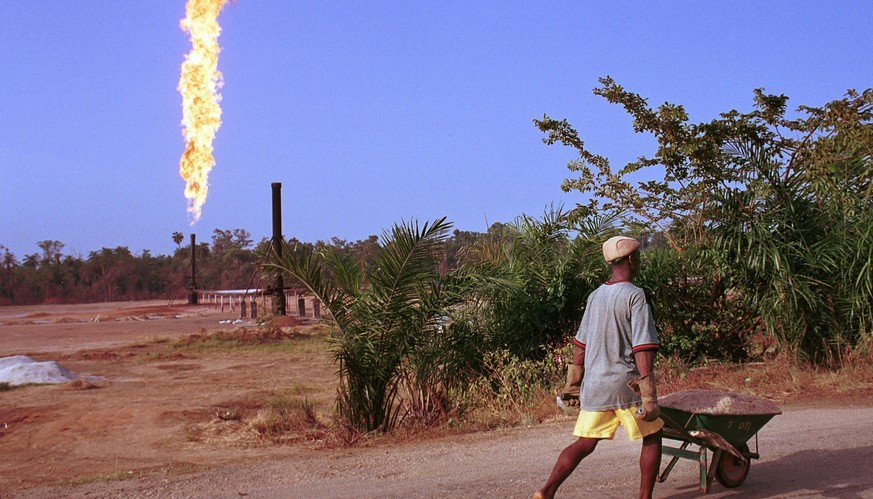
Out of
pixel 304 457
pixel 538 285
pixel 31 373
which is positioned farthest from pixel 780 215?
pixel 31 373

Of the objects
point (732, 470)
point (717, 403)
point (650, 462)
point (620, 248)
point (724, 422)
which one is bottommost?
point (732, 470)

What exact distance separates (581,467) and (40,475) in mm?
5775

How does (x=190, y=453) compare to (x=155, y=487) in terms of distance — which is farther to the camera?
(x=190, y=453)

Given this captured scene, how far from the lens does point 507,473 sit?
6918 mm

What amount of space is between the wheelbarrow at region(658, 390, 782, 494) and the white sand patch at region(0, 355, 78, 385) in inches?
582

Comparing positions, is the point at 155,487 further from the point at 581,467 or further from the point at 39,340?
the point at 39,340

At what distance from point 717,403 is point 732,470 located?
0.55 m

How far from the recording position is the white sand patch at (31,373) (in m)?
17.0

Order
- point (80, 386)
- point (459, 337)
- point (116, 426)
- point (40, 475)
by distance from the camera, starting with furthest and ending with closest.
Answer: point (80, 386), point (116, 426), point (459, 337), point (40, 475)

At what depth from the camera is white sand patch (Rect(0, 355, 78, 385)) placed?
17.0m

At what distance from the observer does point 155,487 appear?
6.96 meters

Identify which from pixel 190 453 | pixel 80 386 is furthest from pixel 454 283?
pixel 80 386

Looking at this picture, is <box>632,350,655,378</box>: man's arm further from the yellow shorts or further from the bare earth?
the bare earth

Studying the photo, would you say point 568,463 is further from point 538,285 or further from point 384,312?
point 538,285
